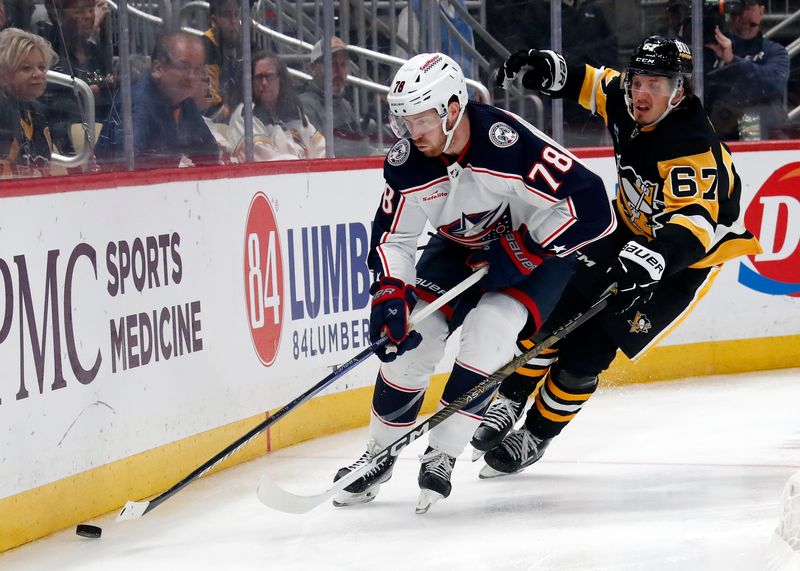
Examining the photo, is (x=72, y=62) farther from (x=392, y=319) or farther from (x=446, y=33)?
(x=446, y=33)

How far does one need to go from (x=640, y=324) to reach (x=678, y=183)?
18.8 inches

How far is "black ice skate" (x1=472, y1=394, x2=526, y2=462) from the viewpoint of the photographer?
419 centimetres

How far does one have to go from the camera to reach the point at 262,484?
3.52 metres

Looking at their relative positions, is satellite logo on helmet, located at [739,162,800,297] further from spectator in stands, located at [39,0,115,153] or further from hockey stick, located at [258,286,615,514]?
spectator in stands, located at [39,0,115,153]

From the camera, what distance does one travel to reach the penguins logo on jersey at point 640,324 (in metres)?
4.11

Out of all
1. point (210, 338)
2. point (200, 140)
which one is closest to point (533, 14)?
point (200, 140)

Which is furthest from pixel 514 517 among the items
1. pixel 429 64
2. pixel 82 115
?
pixel 82 115

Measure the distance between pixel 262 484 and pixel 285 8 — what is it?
2.20 meters

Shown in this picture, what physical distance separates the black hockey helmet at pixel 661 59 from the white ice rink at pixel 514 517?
50.9 inches

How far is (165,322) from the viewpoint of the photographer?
4.07m

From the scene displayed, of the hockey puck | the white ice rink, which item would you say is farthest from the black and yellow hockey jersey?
the hockey puck

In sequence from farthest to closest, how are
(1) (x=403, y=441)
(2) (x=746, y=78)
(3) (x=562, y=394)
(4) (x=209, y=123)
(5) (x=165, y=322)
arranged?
(2) (x=746, y=78) < (4) (x=209, y=123) < (3) (x=562, y=394) < (5) (x=165, y=322) < (1) (x=403, y=441)

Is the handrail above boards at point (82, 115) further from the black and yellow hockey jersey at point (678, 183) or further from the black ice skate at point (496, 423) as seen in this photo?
the black and yellow hockey jersey at point (678, 183)

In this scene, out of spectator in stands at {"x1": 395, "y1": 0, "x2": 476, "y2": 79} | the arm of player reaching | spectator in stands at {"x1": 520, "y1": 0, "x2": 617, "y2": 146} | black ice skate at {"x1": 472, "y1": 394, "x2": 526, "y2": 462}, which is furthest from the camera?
spectator in stands at {"x1": 520, "y1": 0, "x2": 617, "y2": 146}
